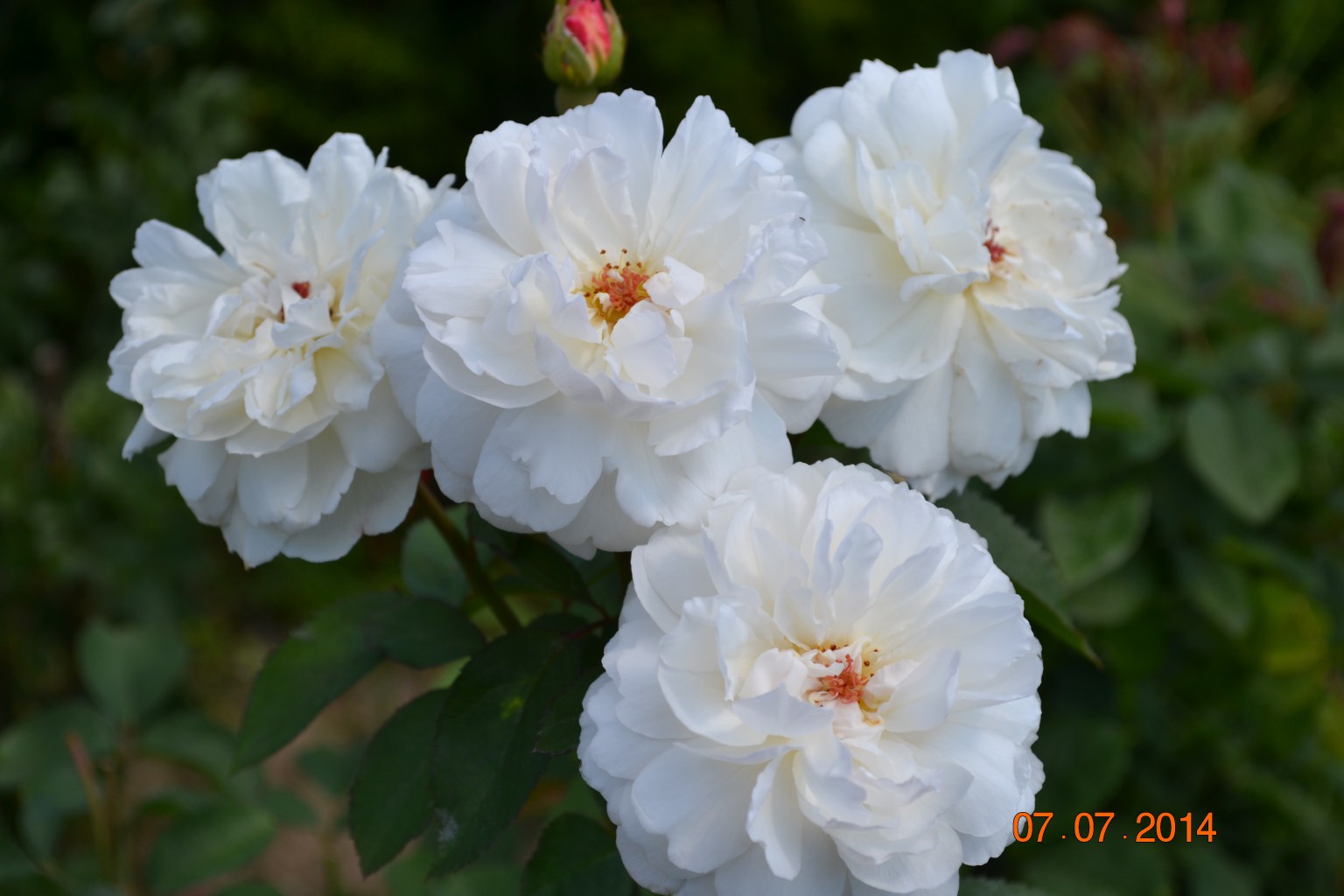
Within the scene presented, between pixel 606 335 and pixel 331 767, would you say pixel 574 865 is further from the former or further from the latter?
pixel 331 767

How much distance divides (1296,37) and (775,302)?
2.82 m

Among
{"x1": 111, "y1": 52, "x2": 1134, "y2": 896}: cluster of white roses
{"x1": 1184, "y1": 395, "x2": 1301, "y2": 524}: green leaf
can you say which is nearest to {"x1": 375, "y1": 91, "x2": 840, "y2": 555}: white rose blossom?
{"x1": 111, "y1": 52, "x2": 1134, "y2": 896}: cluster of white roses

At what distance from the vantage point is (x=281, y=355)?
0.71 m

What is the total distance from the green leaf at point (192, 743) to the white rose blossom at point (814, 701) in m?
0.85

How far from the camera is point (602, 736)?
584 mm

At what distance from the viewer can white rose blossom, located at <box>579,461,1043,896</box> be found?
58 centimetres

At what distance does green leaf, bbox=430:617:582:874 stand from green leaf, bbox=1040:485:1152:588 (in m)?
0.78

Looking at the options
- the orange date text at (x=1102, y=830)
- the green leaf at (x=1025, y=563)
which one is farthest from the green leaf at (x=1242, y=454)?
the green leaf at (x=1025, y=563)

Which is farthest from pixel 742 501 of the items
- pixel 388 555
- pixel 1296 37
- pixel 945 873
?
pixel 1296 37

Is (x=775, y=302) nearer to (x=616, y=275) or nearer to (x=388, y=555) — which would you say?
(x=616, y=275)

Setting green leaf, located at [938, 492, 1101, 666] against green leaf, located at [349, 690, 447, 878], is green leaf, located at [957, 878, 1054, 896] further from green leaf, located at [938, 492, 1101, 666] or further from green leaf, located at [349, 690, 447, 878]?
green leaf, located at [349, 690, 447, 878]

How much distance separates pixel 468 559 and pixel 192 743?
2.16ft

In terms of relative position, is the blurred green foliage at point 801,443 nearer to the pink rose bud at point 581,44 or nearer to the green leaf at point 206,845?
the green leaf at point 206,845

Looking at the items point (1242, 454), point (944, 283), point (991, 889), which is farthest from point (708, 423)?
point (1242, 454)
